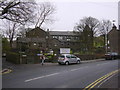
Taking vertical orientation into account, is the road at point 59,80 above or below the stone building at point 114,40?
below

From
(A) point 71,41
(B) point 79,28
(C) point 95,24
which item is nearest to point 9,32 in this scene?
(B) point 79,28

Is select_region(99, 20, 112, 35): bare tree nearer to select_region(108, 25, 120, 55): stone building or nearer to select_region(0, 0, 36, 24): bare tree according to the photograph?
select_region(108, 25, 120, 55): stone building

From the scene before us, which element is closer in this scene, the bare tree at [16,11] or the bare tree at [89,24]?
the bare tree at [16,11]

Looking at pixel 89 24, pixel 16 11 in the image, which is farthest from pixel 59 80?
pixel 89 24

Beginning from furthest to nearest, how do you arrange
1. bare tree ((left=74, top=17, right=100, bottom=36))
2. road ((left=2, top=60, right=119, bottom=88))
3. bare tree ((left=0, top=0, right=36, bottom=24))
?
bare tree ((left=74, top=17, right=100, bottom=36)) < bare tree ((left=0, top=0, right=36, bottom=24)) < road ((left=2, top=60, right=119, bottom=88))

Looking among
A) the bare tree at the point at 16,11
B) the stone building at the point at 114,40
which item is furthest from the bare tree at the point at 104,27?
the bare tree at the point at 16,11

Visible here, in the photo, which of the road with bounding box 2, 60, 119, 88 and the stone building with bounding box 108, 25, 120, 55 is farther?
the stone building with bounding box 108, 25, 120, 55

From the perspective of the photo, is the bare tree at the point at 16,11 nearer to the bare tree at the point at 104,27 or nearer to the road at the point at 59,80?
the road at the point at 59,80

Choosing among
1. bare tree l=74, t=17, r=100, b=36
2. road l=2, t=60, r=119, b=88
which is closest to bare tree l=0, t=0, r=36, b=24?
road l=2, t=60, r=119, b=88

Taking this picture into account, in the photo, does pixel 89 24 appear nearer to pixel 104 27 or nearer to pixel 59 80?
pixel 104 27

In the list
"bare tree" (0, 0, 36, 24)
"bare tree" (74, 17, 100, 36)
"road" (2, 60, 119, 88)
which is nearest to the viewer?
"road" (2, 60, 119, 88)

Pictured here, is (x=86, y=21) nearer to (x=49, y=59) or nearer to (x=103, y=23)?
(x=103, y=23)

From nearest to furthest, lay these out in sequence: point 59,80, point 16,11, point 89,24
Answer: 1. point 59,80
2. point 16,11
3. point 89,24

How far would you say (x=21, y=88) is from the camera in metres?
8.80
